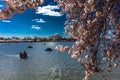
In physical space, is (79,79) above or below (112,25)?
below

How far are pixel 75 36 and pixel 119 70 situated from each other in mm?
52754

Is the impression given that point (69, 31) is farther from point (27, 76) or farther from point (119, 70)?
point (119, 70)

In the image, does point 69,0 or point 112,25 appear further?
point 112,25

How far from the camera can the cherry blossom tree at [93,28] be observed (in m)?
9.18

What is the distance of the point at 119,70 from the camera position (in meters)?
61.4

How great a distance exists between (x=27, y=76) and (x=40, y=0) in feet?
158

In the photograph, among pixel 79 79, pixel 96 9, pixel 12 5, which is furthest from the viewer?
pixel 79 79

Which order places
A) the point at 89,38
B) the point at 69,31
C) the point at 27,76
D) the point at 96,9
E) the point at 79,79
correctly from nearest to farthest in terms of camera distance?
the point at 96,9 < the point at 89,38 < the point at 69,31 < the point at 79,79 < the point at 27,76

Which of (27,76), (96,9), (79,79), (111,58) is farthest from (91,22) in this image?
(27,76)

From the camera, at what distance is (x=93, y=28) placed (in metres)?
9.30

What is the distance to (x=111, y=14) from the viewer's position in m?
10.1

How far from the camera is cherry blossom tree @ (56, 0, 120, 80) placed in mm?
9180

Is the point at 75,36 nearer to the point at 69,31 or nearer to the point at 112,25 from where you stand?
the point at 69,31

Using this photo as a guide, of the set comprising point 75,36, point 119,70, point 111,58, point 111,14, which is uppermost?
point 111,14
